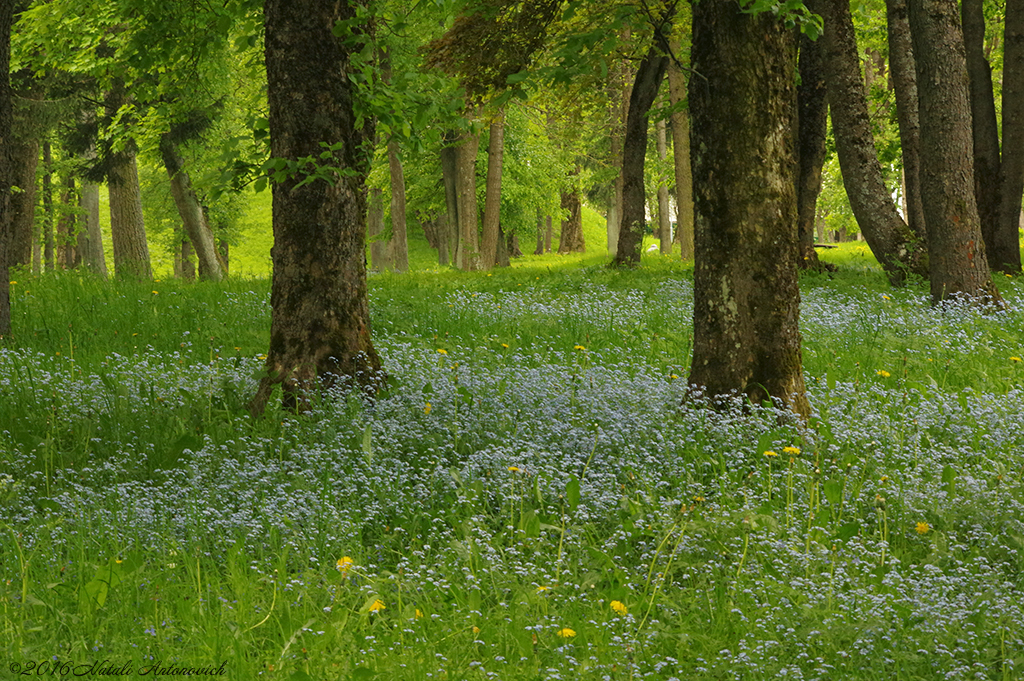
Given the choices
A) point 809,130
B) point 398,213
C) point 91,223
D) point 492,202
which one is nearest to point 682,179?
point 809,130

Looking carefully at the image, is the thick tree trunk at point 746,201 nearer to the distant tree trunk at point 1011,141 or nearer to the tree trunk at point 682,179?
the distant tree trunk at point 1011,141

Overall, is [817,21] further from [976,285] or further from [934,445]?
[976,285]

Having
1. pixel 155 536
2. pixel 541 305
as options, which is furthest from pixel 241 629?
pixel 541 305

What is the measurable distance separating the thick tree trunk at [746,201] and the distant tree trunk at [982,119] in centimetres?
985

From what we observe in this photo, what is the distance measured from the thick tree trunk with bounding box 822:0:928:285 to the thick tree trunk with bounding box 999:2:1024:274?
227 centimetres

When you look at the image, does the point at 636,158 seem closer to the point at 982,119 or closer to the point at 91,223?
the point at 982,119

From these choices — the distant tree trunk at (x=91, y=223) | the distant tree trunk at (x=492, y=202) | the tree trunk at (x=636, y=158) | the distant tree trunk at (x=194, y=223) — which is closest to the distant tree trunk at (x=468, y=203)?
the distant tree trunk at (x=492, y=202)

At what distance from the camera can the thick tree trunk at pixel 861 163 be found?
40.5ft

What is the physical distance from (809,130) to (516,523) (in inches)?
447

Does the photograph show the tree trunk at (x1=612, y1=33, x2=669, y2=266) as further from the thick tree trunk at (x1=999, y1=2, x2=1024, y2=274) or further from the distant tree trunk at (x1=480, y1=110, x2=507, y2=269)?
the thick tree trunk at (x1=999, y1=2, x2=1024, y2=274)

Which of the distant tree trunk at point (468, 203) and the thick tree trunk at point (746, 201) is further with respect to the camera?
the distant tree trunk at point (468, 203)

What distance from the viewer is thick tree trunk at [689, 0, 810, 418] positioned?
546 centimetres

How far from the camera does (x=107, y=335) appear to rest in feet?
29.1

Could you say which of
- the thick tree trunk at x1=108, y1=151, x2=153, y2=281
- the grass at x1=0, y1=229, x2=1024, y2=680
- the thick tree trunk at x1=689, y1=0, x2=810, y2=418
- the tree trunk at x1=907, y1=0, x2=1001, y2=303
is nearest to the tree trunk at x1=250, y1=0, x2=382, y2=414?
the grass at x1=0, y1=229, x2=1024, y2=680
